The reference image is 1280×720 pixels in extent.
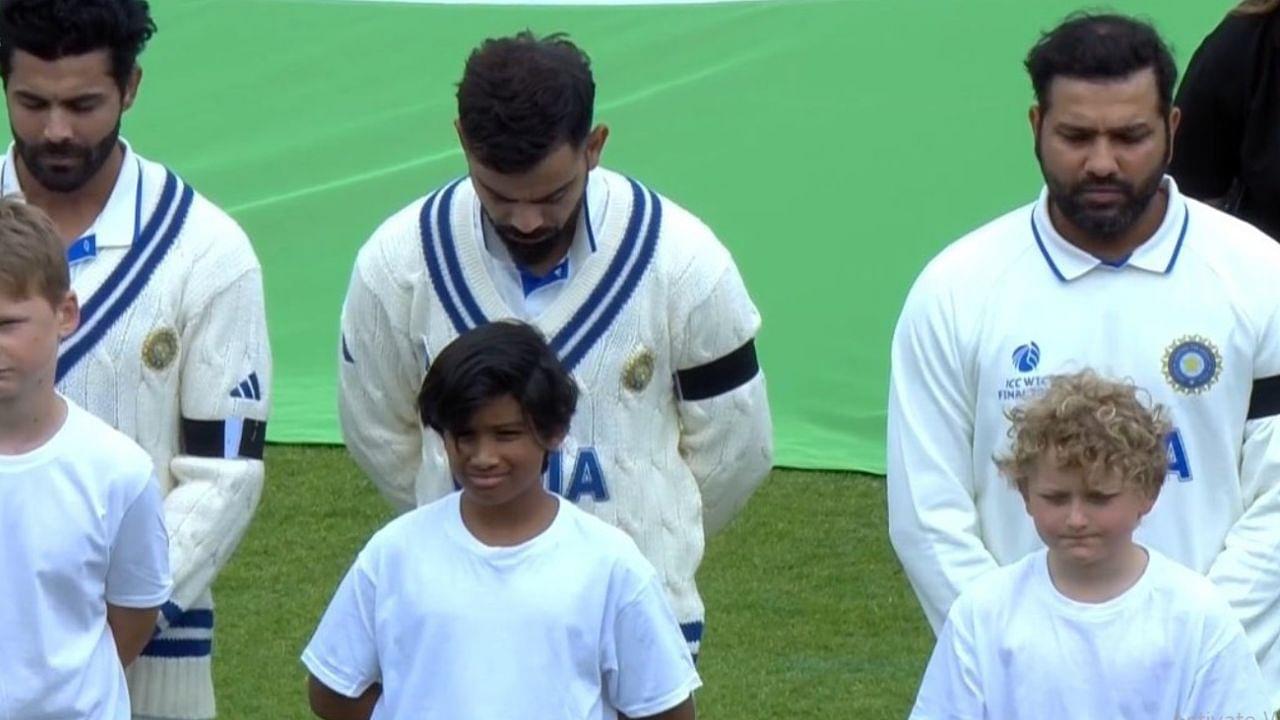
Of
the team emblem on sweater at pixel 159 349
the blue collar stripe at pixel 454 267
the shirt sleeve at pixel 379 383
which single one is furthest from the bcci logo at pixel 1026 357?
the team emblem on sweater at pixel 159 349

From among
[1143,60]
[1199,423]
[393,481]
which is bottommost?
[393,481]

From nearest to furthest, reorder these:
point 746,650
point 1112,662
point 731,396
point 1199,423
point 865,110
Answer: point 1112,662, point 1199,423, point 731,396, point 746,650, point 865,110

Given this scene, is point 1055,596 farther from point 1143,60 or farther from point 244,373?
point 244,373

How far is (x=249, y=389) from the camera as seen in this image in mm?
4457

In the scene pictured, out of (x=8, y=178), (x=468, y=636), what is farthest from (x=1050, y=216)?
(x=8, y=178)

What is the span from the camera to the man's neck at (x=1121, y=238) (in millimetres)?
4320

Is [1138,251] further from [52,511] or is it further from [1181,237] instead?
[52,511]

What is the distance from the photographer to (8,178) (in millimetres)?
4469

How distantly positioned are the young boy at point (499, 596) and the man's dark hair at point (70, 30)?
788mm

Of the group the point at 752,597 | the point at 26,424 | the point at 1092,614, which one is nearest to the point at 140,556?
the point at 26,424

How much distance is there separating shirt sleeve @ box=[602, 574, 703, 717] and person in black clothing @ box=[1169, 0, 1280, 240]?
5.57 feet

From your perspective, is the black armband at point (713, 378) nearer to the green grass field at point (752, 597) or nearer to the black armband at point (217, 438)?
the black armband at point (217, 438)

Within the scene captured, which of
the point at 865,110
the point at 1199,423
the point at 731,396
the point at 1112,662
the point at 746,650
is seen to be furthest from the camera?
the point at 865,110

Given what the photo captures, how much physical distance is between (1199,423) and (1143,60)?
56 centimetres
